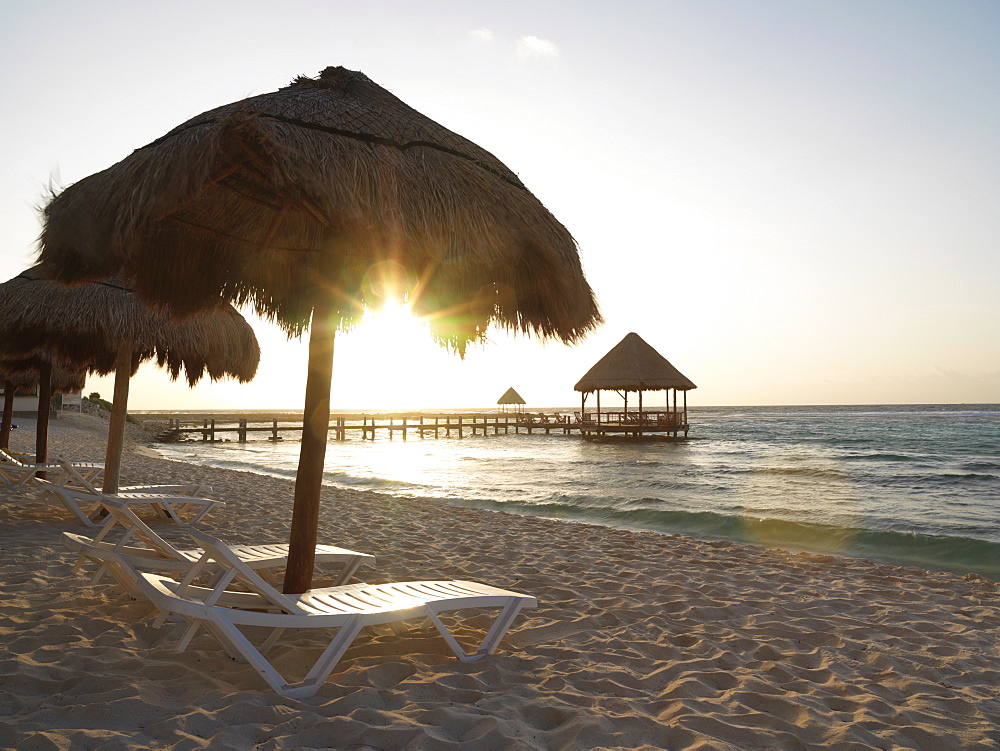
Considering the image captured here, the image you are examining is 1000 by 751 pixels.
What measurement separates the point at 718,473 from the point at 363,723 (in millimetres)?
16347

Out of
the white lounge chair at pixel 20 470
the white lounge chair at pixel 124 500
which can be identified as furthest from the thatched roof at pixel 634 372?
the white lounge chair at pixel 124 500

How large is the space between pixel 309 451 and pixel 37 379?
599 inches

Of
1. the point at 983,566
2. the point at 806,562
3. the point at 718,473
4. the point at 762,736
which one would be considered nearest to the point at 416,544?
the point at 806,562

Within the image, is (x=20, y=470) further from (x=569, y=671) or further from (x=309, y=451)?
(x=569, y=671)

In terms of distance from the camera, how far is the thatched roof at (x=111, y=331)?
6520 millimetres

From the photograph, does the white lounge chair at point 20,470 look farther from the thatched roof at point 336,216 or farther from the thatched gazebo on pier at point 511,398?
the thatched gazebo on pier at point 511,398

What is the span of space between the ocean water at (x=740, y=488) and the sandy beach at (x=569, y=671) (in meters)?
3.22

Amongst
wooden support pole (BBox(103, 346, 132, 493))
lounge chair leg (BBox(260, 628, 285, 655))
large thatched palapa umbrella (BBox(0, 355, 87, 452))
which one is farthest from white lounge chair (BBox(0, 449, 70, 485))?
lounge chair leg (BBox(260, 628, 285, 655))

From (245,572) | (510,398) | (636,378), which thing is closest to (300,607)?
(245,572)

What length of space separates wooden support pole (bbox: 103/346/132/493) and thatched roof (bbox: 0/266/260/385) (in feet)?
0.57

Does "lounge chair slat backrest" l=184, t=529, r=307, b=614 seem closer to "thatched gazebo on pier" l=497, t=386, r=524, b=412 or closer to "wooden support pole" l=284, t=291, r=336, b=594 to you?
"wooden support pole" l=284, t=291, r=336, b=594

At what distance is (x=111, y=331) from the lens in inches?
255

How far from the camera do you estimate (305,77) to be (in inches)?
136

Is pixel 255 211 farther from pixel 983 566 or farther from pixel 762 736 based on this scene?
pixel 983 566
